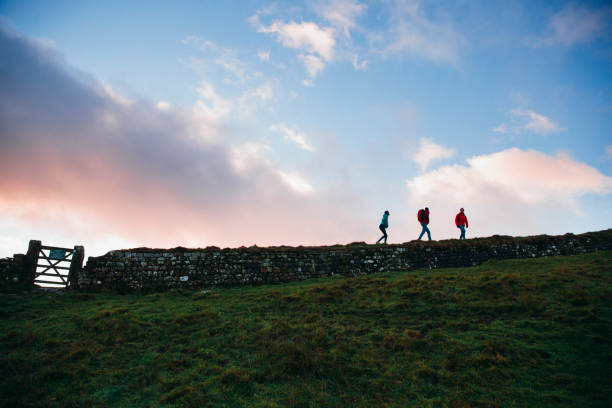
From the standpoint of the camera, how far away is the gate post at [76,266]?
16.4m

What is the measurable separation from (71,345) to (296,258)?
35.9ft

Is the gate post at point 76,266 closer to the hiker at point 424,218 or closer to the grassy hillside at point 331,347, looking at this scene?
the grassy hillside at point 331,347

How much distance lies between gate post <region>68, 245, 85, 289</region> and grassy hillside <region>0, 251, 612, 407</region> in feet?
5.78

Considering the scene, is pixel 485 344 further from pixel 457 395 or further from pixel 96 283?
pixel 96 283

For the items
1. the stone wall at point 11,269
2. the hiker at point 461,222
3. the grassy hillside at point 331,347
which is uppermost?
the hiker at point 461,222

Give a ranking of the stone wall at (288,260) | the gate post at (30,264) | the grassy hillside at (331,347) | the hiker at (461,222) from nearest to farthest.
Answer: the grassy hillside at (331,347), the gate post at (30,264), the stone wall at (288,260), the hiker at (461,222)

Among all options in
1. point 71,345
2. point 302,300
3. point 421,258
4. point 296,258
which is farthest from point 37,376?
point 421,258

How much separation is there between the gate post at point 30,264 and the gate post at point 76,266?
1553 mm

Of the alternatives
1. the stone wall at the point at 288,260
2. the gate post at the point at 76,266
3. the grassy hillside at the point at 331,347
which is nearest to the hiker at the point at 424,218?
the stone wall at the point at 288,260

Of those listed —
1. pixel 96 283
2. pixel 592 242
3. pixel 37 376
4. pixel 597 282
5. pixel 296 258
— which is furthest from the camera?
pixel 592 242

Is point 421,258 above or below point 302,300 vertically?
above

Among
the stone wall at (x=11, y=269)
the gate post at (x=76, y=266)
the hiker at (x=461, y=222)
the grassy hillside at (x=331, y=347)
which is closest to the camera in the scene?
the grassy hillside at (x=331, y=347)

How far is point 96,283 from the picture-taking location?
53.7 ft

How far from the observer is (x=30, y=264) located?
53.5ft
